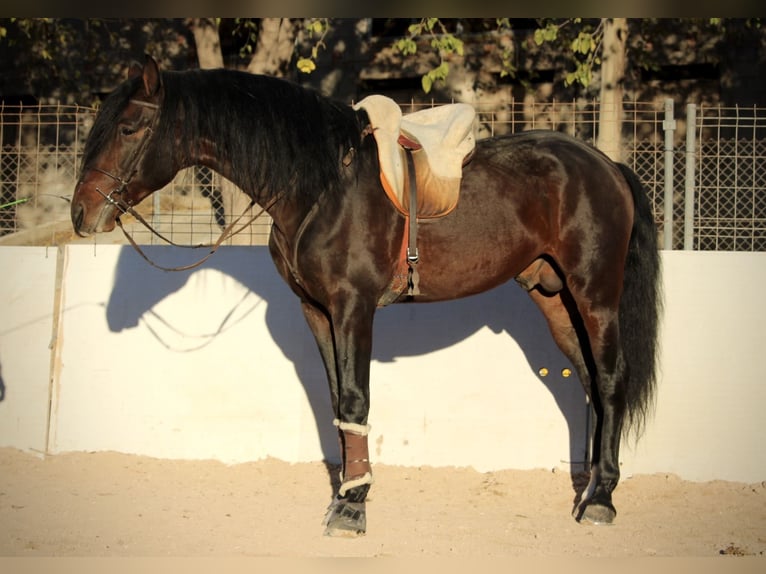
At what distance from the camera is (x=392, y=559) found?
4.00 m

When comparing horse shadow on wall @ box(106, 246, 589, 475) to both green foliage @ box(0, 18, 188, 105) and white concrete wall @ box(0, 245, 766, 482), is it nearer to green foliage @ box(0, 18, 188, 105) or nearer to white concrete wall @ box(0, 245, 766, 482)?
white concrete wall @ box(0, 245, 766, 482)

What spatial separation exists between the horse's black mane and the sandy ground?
5.73 feet

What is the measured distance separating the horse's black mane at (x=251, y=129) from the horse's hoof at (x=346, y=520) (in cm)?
158

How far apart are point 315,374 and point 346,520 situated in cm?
176

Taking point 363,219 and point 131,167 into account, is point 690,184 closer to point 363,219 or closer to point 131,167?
point 363,219

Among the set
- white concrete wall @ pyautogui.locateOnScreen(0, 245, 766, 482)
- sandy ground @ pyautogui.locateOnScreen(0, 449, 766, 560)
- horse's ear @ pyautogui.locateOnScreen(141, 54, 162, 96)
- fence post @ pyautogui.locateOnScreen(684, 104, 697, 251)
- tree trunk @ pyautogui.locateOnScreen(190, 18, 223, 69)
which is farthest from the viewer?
tree trunk @ pyautogui.locateOnScreen(190, 18, 223, 69)

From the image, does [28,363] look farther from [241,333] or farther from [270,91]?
[270,91]

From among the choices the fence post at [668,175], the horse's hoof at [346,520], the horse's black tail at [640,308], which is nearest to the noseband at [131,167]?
the horse's hoof at [346,520]

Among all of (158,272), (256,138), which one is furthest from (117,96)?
(158,272)

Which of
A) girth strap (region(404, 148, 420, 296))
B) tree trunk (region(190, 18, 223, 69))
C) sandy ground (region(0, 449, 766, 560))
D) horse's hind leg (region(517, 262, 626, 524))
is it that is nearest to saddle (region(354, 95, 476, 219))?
girth strap (region(404, 148, 420, 296))

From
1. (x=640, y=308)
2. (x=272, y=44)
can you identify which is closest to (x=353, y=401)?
(x=640, y=308)

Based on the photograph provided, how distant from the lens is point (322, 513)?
5.02 m

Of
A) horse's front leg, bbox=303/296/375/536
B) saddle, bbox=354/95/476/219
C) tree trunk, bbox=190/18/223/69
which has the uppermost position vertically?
tree trunk, bbox=190/18/223/69

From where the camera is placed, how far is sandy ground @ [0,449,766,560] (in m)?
4.32
